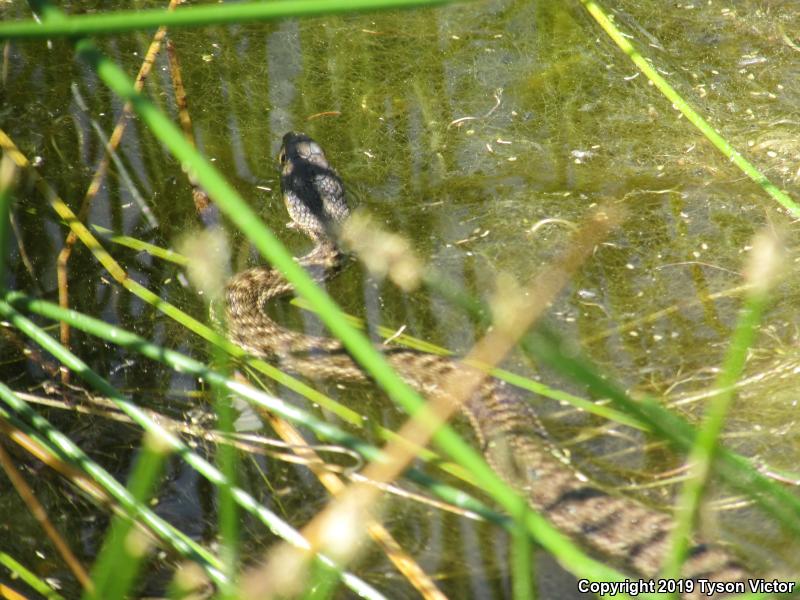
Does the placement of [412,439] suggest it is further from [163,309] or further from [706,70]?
[706,70]

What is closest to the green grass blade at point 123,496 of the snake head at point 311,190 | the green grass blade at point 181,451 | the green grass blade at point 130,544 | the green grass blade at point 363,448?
the green grass blade at point 181,451

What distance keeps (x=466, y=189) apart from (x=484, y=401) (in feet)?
4.29

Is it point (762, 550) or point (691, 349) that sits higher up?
point (691, 349)

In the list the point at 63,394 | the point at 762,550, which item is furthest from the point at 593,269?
the point at 63,394

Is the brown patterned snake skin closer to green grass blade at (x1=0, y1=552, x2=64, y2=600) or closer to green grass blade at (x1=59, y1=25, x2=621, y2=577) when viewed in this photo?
green grass blade at (x1=0, y1=552, x2=64, y2=600)

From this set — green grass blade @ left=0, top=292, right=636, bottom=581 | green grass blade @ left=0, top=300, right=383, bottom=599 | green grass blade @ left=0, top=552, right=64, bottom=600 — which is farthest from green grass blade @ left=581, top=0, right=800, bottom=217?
green grass blade @ left=0, top=552, right=64, bottom=600

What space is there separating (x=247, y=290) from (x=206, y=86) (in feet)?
4.99

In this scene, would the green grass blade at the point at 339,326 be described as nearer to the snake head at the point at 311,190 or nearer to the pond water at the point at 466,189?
the pond water at the point at 466,189

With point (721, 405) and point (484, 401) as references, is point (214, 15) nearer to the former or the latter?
point (721, 405)

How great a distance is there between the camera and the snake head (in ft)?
15.2

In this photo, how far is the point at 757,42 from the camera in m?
5.61

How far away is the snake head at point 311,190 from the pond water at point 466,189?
91mm

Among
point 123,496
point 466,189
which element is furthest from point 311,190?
point 123,496

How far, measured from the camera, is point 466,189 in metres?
4.68
